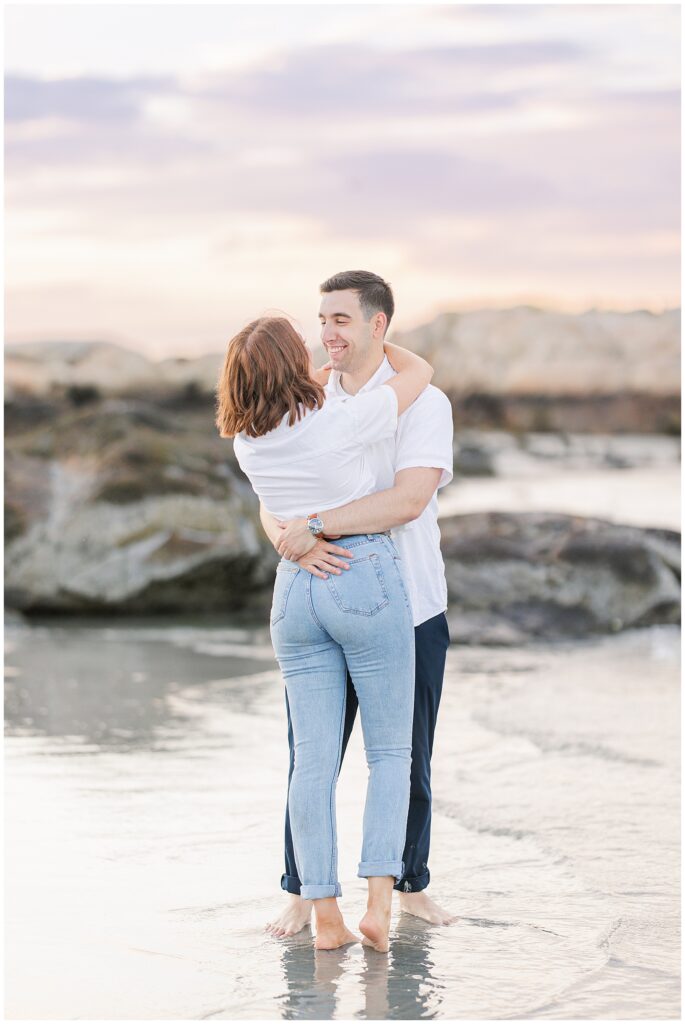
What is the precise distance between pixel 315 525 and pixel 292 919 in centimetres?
107

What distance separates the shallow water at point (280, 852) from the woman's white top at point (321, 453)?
1166 millimetres

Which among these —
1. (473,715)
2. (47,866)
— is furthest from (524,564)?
(47,866)

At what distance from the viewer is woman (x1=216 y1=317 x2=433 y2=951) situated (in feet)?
11.9

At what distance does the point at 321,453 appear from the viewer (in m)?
3.64

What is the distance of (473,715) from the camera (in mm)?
6492

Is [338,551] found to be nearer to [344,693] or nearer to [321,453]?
[321,453]

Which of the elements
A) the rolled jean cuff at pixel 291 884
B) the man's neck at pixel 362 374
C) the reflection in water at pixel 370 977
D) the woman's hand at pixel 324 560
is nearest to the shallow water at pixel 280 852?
the reflection in water at pixel 370 977

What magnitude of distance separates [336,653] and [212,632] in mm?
5202

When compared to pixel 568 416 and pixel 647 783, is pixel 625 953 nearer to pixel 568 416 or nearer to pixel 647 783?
pixel 647 783

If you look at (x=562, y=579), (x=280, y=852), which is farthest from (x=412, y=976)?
(x=562, y=579)

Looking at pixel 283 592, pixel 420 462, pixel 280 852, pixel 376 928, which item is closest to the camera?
pixel 376 928

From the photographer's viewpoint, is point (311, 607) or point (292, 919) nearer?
point (311, 607)

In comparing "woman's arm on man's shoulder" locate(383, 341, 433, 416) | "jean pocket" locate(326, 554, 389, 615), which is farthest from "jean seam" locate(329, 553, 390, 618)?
"woman's arm on man's shoulder" locate(383, 341, 433, 416)

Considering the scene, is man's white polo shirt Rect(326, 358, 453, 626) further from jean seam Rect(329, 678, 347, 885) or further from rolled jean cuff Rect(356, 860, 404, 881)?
rolled jean cuff Rect(356, 860, 404, 881)
